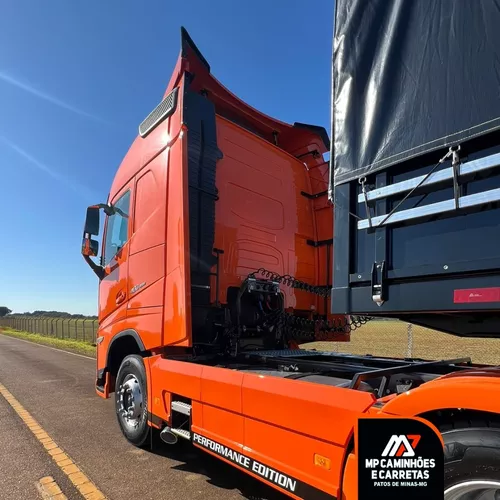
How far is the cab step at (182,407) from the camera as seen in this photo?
3742 mm

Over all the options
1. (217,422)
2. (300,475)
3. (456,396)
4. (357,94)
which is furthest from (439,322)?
(217,422)

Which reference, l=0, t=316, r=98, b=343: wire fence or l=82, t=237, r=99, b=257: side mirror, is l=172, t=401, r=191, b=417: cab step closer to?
l=82, t=237, r=99, b=257: side mirror

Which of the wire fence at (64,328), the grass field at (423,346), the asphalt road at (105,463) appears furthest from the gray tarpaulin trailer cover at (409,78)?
the wire fence at (64,328)

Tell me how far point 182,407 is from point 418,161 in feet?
9.40

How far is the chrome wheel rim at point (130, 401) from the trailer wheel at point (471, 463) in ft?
11.1

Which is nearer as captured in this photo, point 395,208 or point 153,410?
point 395,208

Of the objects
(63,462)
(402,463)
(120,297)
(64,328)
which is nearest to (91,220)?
(120,297)

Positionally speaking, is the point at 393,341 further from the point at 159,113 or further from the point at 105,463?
the point at 159,113

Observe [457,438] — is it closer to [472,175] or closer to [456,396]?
[456,396]

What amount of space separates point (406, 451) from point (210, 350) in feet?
Result: 9.80

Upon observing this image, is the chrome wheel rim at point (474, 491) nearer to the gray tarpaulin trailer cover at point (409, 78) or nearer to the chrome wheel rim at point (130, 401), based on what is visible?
the gray tarpaulin trailer cover at point (409, 78)

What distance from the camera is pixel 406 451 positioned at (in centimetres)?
183

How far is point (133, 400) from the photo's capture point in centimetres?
474

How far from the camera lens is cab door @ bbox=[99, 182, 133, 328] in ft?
17.1
